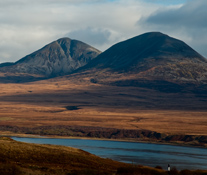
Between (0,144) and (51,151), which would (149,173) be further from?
(0,144)

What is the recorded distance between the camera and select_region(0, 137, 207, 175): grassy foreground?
48.8m

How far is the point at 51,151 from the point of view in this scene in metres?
63.5

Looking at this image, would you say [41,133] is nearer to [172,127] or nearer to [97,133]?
[97,133]

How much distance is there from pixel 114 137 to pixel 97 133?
8.34 metres

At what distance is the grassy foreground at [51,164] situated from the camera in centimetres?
4878

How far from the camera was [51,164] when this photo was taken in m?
55.2

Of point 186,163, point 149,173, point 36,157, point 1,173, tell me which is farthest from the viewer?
point 186,163

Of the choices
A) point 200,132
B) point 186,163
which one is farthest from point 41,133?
point 186,163

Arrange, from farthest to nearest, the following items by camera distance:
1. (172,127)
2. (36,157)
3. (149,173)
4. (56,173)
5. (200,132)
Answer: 1. (172,127)
2. (200,132)
3. (36,157)
4. (149,173)
5. (56,173)

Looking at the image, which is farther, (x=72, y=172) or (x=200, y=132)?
(x=200, y=132)

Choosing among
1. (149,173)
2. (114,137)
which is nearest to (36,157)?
(149,173)

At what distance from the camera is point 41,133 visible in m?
187

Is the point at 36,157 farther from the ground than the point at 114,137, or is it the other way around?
the point at 36,157

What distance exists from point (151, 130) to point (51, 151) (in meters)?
130
